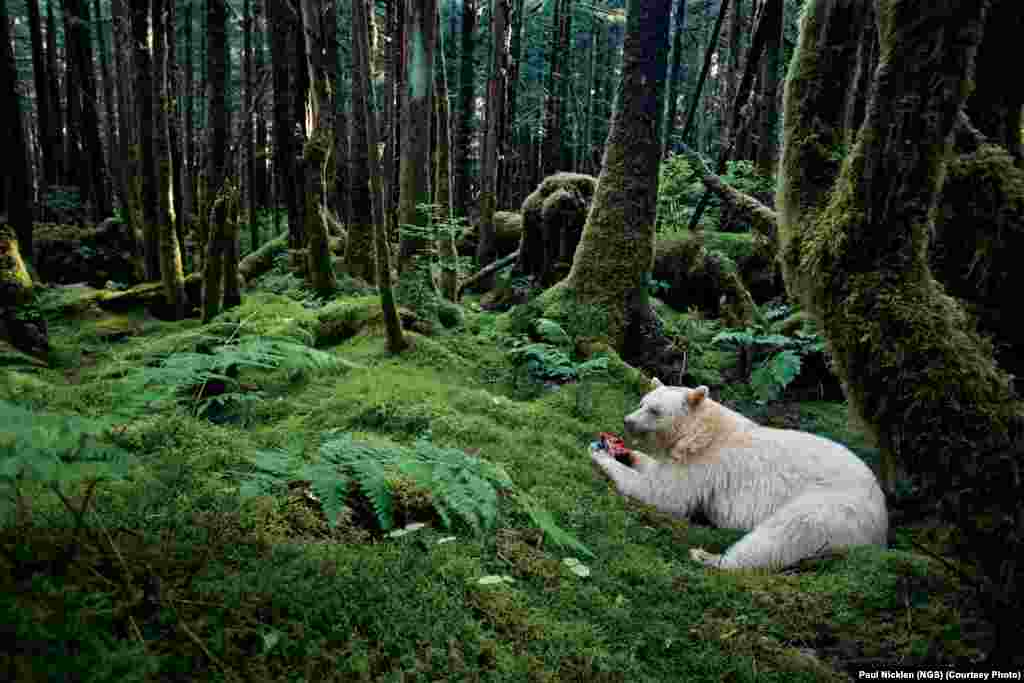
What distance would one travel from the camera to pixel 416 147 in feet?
31.9

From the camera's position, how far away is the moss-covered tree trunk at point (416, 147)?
8.98 meters

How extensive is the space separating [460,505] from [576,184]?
34.3ft

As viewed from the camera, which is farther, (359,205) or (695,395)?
(359,205)

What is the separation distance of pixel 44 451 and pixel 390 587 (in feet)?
4.65

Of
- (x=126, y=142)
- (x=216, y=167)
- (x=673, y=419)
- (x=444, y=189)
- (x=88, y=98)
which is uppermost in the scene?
(x=88, y=98)

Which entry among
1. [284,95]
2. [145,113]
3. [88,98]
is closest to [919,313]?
[145,113]

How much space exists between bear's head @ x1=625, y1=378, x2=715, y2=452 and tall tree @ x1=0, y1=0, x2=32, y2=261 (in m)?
8.70

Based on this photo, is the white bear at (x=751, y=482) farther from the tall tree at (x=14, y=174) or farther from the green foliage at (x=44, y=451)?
the tall tree at (x=14, y=174)

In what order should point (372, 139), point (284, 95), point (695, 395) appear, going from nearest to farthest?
point (695, 395), point (372, 139), point (284, 95)

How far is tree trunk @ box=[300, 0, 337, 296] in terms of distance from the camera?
9.80 m

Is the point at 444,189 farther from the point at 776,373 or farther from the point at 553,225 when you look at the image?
the point at 776,373

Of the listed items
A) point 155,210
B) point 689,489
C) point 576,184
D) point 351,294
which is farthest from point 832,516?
point 155,210

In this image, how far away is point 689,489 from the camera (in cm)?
494

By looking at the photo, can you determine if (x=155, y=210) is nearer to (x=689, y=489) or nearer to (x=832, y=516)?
(x=689, y=489)
